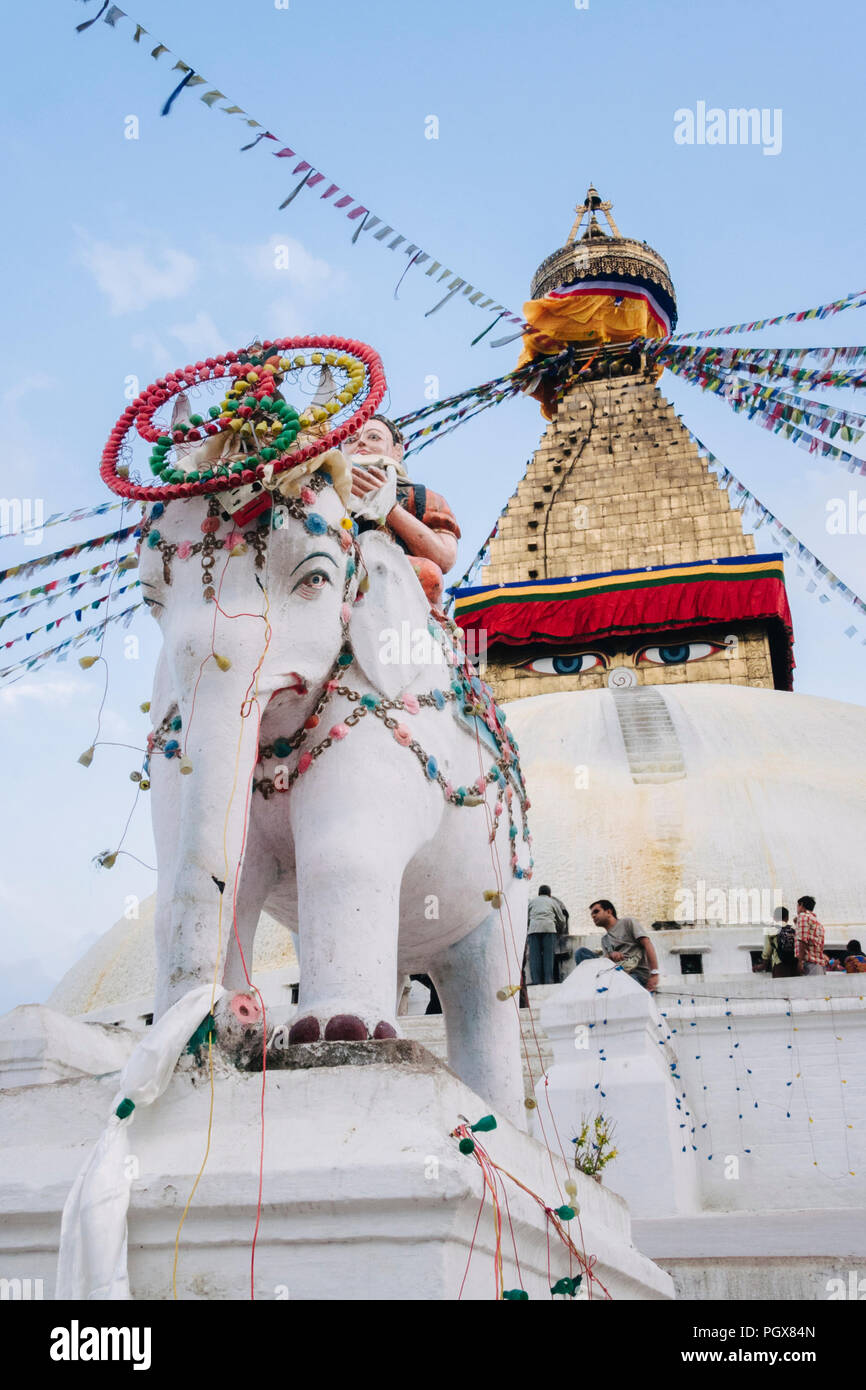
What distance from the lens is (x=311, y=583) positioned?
3584 millimetres

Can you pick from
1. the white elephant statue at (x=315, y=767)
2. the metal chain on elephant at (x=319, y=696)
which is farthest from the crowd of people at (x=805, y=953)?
the metal chain on elephant at (x=319, y=696)

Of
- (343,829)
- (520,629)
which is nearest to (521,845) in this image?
(343,829)

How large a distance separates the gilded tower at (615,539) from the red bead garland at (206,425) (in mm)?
12520

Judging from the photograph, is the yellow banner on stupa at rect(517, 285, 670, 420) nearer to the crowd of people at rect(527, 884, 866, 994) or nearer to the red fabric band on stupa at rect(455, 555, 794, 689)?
the red fabric band on stupa at rect(455, 555, 794, 689)

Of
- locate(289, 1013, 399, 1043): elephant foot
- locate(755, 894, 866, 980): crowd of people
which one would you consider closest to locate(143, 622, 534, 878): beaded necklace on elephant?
locate(289, 1013, 399, 1043): elephant foot

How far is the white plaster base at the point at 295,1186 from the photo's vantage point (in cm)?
263

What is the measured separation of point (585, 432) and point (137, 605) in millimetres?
19423

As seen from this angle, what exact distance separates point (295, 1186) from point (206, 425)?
2.00 metres

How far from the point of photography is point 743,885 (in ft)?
36.9

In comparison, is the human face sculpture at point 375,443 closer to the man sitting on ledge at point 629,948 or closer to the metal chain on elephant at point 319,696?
the metal chain on elephant at point 319,696

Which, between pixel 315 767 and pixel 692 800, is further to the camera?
pixel 692 800

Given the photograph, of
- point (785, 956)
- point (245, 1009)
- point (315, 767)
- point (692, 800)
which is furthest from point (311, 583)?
point (692, 800)

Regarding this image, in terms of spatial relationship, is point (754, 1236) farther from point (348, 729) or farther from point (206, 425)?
point (206, 425)
